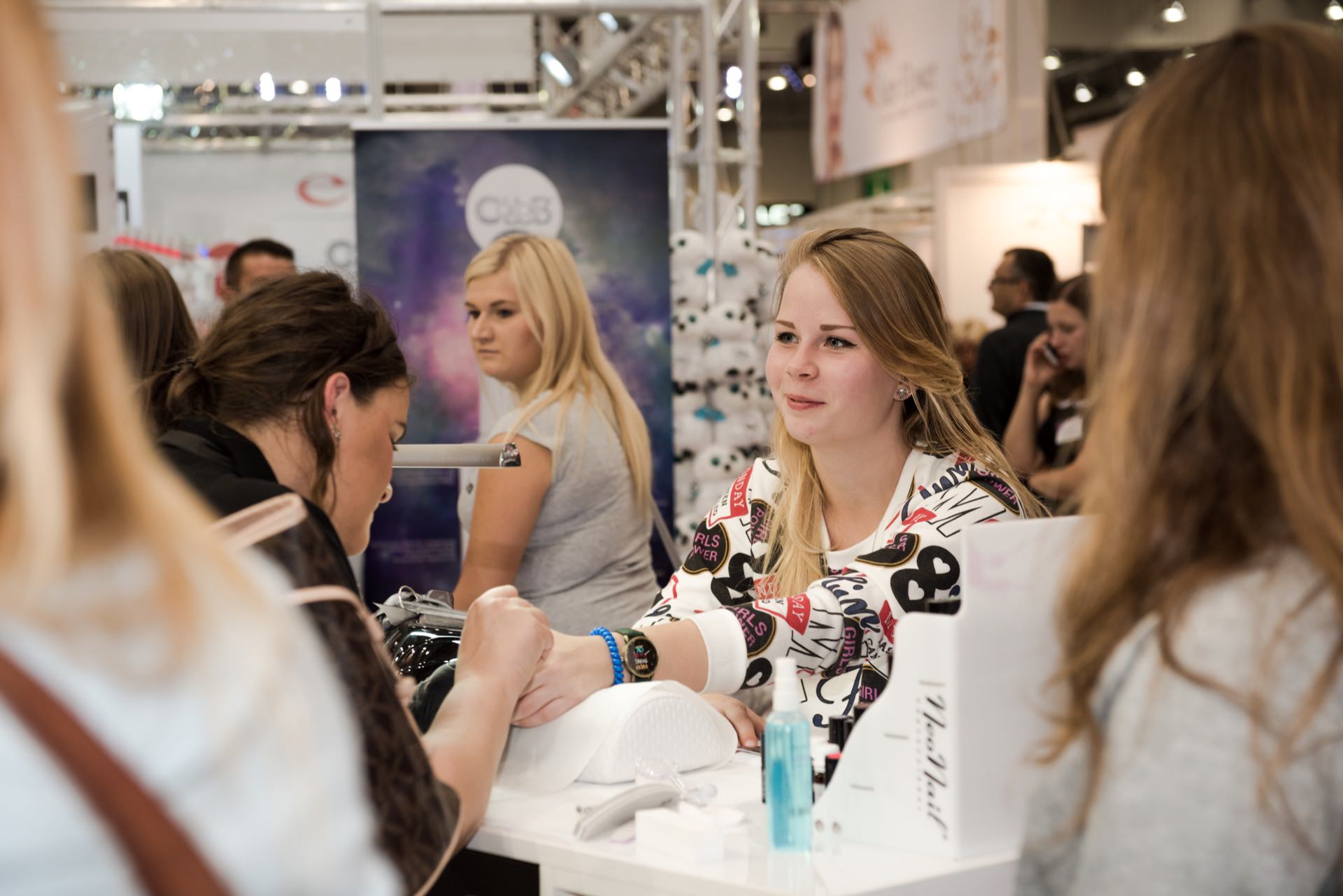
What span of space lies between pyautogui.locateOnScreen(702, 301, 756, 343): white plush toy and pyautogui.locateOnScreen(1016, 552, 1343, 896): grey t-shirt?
14.5 ft

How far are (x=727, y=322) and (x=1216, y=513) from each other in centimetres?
437

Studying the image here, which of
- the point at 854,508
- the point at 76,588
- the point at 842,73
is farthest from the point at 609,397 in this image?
the point at 842,73

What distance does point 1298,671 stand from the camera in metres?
0.95

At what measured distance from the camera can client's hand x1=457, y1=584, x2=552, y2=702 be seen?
1858 mm

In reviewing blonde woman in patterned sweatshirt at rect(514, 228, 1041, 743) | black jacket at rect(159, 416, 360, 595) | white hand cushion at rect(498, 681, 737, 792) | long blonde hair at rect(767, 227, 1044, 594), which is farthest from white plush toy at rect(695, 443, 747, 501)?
black jacket at rect(159, 416, 360, 595)

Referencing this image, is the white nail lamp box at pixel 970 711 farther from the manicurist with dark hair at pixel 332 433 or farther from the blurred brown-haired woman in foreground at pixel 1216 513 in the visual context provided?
the manicurist with dark hair at pixel 332 433

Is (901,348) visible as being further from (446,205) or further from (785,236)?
(785,236)

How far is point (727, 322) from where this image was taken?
5352 millimetres

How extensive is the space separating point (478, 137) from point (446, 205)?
0.29 metres

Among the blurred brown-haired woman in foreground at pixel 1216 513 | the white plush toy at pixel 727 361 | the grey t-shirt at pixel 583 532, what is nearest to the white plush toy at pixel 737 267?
the white plush toy at pixel 727 361

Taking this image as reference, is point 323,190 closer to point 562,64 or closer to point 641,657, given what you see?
point 562,64

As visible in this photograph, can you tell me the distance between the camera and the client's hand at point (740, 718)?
2.20 meters

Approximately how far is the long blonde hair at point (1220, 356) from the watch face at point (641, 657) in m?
1.07

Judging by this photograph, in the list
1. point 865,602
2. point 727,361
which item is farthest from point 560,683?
point 727,361
